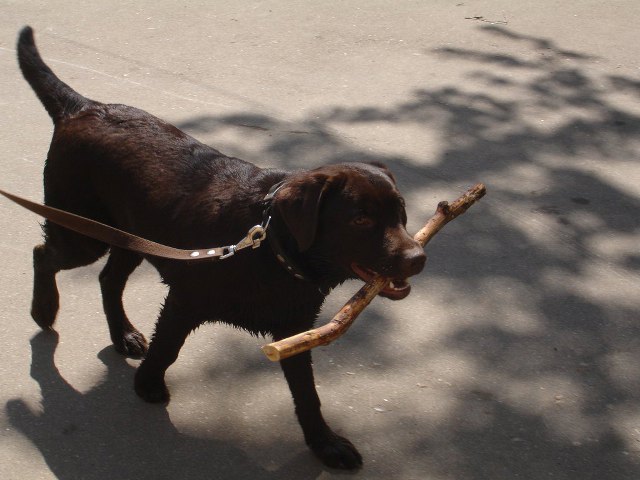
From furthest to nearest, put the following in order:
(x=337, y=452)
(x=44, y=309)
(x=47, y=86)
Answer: (x=44, y=309) < (x=47, y=86) < (x=337, y=452)

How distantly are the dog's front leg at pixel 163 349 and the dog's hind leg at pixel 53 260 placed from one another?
60 cm

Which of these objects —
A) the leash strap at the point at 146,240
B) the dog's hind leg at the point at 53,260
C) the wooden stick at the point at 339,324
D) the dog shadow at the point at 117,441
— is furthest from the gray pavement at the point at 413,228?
the leash strap at the point at 146,240

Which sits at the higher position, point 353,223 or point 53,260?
point 353,223

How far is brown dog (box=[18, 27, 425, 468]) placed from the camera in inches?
126

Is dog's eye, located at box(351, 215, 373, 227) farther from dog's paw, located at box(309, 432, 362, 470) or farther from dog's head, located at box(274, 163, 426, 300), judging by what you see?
dog's paw, located at box(309, 432, 362, 470)

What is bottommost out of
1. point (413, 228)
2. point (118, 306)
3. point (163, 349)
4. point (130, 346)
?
point (413, 228)

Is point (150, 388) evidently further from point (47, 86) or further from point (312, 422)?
point (47, 86)

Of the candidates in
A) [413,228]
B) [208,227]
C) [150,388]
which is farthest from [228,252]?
[413,228]

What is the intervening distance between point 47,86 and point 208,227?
1.19 metres

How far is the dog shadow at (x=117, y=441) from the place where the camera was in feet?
11.7

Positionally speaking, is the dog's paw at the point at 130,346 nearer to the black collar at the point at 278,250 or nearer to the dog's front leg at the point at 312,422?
the dog's front leg at the point at 312,422

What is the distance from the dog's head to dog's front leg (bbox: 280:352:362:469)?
0.51 metres

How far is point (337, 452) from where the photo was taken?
358 centimetres

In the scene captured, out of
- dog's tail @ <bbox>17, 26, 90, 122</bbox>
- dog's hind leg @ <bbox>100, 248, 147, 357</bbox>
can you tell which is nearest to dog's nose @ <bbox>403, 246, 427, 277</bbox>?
dog's hind leg @ <bbox>100, 248, 147, 357</bbox>
